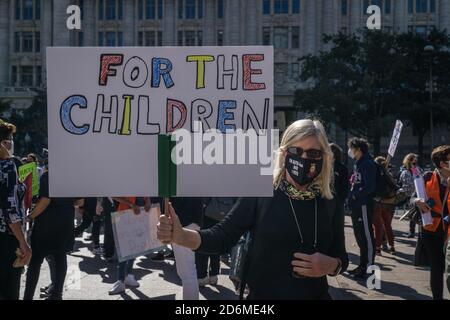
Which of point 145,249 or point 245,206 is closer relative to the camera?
point 245,206

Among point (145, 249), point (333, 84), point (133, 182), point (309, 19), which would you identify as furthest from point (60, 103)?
point (309, 19)

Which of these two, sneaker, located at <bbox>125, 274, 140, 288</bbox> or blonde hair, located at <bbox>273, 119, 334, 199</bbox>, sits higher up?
blonde hair, located at <bbox>273, 119, 334, 199</bbox>

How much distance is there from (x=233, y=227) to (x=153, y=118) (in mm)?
685

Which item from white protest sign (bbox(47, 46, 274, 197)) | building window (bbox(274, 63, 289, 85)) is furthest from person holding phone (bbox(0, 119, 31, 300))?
building window (bbox(274, 63, 289, 85))

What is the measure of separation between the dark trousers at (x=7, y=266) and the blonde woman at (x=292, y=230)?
2.03 meters

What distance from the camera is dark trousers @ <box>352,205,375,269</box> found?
7.64 m

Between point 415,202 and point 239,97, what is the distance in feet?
12.2

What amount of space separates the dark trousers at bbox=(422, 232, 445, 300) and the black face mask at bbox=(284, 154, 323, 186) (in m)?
3.41

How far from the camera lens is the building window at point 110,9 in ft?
192

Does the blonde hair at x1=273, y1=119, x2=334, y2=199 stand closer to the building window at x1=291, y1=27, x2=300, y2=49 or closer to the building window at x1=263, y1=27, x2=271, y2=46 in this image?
the building window at x1=291, y1=27, x2=300, y2=49

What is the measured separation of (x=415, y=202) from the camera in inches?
229

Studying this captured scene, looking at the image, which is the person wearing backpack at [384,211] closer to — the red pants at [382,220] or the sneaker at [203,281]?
the red pants at [382,220]

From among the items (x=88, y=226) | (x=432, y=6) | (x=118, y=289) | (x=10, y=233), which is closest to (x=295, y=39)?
(x=432, y=6)
